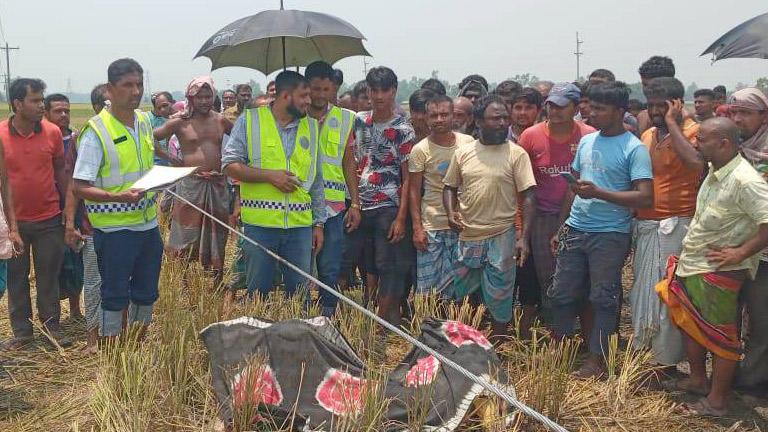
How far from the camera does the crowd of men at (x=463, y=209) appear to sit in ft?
12.0

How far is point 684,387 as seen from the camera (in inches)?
153

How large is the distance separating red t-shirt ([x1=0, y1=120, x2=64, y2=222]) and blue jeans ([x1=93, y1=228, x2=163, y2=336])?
965 millimetres

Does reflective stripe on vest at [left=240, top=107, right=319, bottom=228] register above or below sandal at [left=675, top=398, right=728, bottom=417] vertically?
above

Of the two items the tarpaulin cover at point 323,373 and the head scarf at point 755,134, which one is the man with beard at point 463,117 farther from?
the tarpaulin cover at point 323,373

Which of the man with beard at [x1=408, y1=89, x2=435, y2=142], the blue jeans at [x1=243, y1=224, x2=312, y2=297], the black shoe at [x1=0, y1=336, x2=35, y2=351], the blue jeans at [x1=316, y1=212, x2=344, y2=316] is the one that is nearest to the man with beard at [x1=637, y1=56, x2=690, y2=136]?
the man with beard at [x1=408, y1=89, x2=435, y2=142]

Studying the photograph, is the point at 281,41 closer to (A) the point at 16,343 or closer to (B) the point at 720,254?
(A) the point at 16,343

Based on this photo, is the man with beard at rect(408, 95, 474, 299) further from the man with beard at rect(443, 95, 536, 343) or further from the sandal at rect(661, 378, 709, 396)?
the sandal at rect(661, 378, 709, 396)

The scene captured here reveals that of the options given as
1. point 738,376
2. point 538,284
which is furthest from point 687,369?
point 538,284

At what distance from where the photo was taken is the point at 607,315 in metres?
4.02

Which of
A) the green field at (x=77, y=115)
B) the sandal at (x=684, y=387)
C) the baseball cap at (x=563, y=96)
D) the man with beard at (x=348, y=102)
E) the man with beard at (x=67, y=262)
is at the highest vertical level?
the baseball cap at (x=563, y=96)

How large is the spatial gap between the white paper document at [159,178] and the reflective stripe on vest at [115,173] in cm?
10

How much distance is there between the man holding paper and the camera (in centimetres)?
390

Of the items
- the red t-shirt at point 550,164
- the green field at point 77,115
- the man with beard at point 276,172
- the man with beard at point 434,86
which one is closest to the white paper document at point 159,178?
the man with beard at point 276,172

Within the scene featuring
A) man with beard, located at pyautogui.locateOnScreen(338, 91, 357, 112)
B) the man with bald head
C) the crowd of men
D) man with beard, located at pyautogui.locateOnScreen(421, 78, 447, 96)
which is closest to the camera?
the man with bald head
